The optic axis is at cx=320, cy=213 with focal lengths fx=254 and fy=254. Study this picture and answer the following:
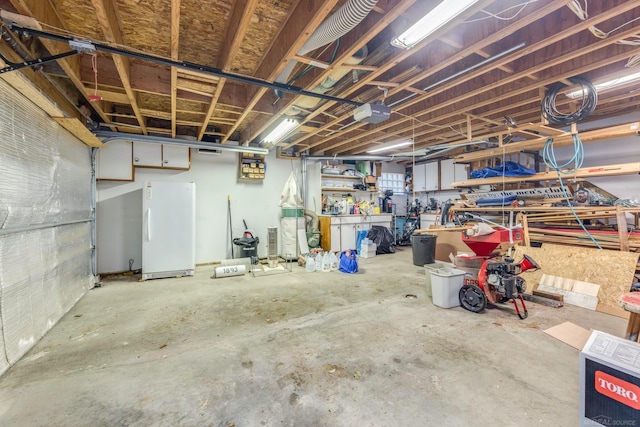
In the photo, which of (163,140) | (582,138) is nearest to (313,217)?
(163,140)

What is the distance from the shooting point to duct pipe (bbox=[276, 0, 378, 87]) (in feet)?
5.57

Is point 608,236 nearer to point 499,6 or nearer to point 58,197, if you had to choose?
point 499,6

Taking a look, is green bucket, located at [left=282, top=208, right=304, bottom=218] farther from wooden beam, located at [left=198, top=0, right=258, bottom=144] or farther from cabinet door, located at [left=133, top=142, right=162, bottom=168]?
wooden beam, located at [left=198, top=0, right=258, bottom=144]

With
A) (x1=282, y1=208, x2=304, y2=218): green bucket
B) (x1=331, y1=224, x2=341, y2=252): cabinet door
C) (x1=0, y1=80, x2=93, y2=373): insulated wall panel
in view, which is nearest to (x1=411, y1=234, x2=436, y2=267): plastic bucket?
(x1=331, y1=224, x2=341, y2=252): cabinet door

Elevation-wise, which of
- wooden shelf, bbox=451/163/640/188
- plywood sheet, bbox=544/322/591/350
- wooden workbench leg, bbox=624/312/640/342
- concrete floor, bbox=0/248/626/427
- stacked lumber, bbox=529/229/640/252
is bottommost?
concrete floor, bbox=0/248/626/427

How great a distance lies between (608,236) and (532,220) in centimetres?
98

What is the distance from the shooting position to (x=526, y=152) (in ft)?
18.0

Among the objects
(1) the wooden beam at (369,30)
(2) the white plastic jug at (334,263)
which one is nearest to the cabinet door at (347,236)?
(2) the white plastic jug at (334,263)

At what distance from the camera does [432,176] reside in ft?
27.5

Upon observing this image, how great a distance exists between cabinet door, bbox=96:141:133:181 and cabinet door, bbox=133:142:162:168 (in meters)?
0.11

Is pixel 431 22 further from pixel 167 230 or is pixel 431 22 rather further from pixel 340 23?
pixel 167 230

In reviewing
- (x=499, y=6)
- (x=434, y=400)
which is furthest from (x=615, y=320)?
(x=499, y=6)

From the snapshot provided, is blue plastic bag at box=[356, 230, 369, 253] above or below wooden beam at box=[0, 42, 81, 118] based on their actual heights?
below

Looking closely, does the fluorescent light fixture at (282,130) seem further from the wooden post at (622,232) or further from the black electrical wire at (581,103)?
the wooden post at (622,232)
